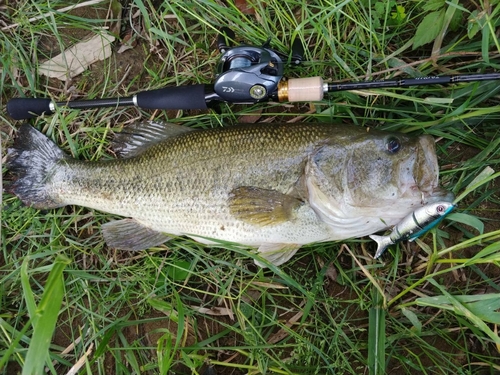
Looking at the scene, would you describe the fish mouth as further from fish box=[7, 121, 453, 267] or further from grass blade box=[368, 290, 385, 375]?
grass blade box=[368, 290, 385, 375]

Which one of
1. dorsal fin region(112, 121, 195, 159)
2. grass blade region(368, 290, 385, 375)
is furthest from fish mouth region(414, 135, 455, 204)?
dorsal fin region(112, 121, 195, 159)

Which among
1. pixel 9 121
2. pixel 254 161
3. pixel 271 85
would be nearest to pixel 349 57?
pixel 271 85

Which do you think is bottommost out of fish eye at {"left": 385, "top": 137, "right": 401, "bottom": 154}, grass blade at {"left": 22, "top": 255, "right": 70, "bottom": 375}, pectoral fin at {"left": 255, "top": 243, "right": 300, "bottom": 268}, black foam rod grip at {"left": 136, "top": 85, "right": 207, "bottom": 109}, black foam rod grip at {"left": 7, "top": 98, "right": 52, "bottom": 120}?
pectoral fin at {"left": 255, "top": 243, "right": 300, "bottom": 268}

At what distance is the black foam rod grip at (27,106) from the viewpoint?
3.08 m

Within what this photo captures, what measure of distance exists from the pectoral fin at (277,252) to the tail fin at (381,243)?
521mm

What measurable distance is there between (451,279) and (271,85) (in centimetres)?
185

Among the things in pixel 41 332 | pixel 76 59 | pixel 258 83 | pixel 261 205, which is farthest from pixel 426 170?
pixel 76 59

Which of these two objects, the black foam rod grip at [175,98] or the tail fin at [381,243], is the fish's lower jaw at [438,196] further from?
the black foam rod grip at [175,98]

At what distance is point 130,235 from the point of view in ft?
9.70

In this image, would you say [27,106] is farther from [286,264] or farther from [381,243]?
[381,243]

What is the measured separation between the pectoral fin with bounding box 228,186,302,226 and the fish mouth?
0.72 metres

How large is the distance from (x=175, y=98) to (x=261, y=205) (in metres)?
1.00

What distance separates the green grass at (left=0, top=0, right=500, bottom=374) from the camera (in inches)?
109

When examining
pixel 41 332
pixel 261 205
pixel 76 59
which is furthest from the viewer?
pixel 76 59
